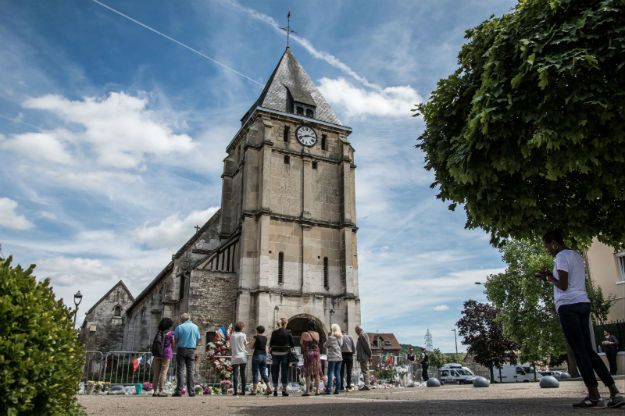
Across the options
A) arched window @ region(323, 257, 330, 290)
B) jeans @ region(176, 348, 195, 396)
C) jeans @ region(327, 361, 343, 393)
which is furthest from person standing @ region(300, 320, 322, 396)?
arched window @ region(323, 257, 330, 290)

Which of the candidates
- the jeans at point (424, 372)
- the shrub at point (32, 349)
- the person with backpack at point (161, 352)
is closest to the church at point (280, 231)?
the jeans at point (424, 372)

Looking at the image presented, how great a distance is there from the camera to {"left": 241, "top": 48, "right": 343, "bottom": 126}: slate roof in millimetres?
33406

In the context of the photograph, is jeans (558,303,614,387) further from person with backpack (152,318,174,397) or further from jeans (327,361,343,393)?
person with backpack (152,318,174,397)

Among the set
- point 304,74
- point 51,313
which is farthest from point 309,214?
point 51,313

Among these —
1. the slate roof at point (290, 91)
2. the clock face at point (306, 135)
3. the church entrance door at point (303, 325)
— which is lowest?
the church entrance door at point (303, 325)

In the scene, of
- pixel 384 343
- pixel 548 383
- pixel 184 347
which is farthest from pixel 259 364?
pixel 384 343

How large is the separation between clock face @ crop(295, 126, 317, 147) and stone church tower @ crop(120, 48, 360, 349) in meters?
0.07

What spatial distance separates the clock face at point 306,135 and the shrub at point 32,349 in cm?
2849

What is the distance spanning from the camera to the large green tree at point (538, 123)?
256 inches

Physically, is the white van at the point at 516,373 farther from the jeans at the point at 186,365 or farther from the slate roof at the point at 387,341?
Answer: the jeans at the point at 186,365

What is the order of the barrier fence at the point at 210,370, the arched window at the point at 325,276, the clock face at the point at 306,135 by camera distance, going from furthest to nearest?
1. the clock face at the point at 306,135
2. the arched window at the point at 325,276
3. the barrier fence at the point at 210,370

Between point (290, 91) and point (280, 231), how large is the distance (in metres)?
10.5

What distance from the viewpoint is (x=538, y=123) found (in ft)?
21.7

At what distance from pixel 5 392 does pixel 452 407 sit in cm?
524
